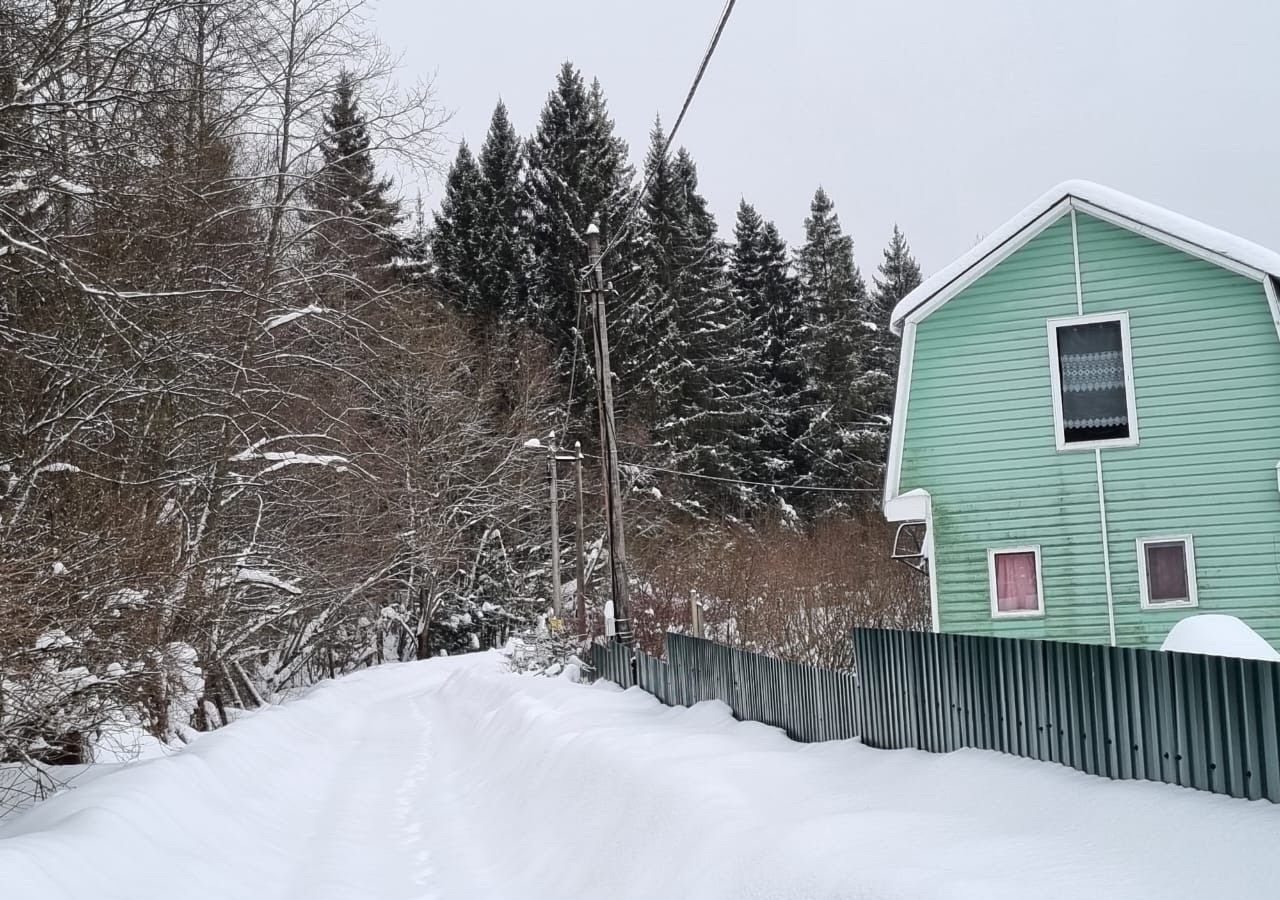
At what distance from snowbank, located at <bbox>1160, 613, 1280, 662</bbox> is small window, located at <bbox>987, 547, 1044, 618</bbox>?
260 inches

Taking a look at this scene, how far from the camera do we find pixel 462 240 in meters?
48.2

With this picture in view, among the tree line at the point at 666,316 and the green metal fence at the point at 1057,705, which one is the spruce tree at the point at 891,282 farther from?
the green metal fence at the point at 1057,705

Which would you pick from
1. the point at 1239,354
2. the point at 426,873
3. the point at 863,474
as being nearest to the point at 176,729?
the point at 426,873

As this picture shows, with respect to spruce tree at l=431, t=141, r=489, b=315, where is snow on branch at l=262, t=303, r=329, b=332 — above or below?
below

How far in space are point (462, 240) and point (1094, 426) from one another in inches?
1455

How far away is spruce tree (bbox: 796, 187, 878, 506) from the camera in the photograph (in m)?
46.2

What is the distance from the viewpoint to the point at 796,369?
50406 millimetres

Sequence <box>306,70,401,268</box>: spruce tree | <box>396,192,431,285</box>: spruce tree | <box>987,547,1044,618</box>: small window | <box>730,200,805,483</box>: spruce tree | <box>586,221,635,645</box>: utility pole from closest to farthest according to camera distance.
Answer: <box>987,547,1044,618</box>: small window < <box>586,221,635,645</box>: utility pole < <box>306,70,401,268</box>: spruce tree < <box>396,192,431,285</box>: spruce tree < <box>730,200,805,483</box>: spruce tree

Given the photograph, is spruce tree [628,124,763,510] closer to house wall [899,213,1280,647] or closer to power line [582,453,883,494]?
power line [582,453,883,494]

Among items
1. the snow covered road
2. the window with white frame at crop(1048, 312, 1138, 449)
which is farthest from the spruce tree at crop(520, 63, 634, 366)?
the snow covered road

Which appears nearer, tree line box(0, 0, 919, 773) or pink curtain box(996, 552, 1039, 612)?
tree line box(0, 0, 919, 773)

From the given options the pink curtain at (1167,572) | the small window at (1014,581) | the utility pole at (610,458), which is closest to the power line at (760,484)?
the utility pole at (610,458)

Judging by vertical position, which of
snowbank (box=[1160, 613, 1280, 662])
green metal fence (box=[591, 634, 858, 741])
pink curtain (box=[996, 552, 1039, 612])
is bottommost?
green metal fence (box=[591, 634, 858, 741])

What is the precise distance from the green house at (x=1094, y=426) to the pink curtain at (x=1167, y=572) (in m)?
0.02
